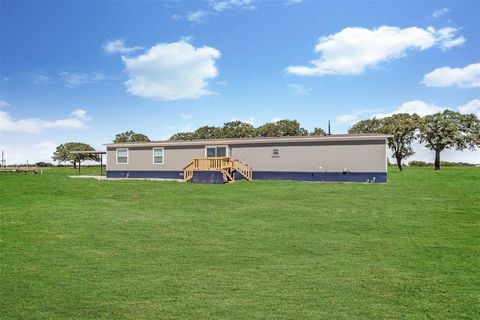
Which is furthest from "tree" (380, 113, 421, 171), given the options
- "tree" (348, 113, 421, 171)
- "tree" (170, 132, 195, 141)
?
"tree" (170, 132, 195, 141)

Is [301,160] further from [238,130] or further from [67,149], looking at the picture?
[67,149]

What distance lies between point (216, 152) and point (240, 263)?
21846 mm

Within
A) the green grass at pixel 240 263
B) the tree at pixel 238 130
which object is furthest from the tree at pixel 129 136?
the green grass at pixel 240 263

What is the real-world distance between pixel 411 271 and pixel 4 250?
771 centimetres

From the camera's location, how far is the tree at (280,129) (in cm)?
7264

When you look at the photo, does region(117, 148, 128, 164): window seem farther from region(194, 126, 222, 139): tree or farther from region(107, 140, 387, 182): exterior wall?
region(194, 126, 222, 139): tree

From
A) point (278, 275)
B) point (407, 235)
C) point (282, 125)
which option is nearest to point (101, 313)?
point (278, 275)

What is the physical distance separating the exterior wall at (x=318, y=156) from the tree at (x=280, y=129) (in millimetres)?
45242

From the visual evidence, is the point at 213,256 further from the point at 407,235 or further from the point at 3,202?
the point at 3,202

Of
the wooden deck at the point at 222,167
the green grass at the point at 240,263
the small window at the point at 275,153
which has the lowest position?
the green grass at the point at 240,263

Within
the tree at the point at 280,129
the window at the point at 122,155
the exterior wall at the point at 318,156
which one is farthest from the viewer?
the tree at the point at 280,129

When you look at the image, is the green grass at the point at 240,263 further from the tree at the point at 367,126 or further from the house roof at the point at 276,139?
the tree at the point at 367,126

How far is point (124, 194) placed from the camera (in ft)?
58.6

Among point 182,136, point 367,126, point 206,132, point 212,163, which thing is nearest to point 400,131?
point 367,126
